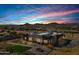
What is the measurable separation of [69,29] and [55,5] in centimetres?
33

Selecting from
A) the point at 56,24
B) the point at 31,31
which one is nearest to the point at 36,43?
the point at 31,31

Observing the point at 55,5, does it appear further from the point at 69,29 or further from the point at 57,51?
the point at 57,51

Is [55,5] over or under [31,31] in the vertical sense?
over

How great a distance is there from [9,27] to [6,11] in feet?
0.64

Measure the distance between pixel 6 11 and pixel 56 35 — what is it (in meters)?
0.67

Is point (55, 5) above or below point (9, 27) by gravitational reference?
above

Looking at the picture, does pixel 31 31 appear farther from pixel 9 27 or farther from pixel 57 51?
pixel 57 51
